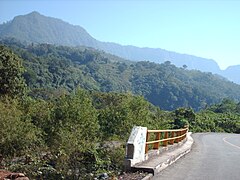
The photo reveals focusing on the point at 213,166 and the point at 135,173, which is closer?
the point at 135,173

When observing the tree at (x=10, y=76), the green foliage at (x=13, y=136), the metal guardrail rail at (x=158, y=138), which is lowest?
the green foliage at (x=13, y=136)

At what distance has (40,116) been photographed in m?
29.8

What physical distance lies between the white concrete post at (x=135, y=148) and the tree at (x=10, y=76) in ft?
97.9

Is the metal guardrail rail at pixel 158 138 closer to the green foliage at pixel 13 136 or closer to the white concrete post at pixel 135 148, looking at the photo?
the white concrete post at pixel 135 148

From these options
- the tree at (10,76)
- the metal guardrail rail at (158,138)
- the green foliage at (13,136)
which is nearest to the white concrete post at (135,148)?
the metal guardrail rail at (158,138)

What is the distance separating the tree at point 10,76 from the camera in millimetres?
39375

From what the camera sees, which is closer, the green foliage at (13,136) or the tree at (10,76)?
the green foliage at (13,136)

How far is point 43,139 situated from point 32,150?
14.1 feet

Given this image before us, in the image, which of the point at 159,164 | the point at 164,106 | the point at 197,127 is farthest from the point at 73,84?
the point at 159,164

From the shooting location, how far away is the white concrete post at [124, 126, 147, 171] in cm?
1080

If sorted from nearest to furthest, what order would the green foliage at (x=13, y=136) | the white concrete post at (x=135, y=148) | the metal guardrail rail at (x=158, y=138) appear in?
the white concrete post at (x=135, y=148)
the metal guardrail rail at (x=158, y=138)
the green foliage at (x=13, y=136)

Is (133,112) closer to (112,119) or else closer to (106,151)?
(112,119)

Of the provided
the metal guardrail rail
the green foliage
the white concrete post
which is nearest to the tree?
the green foliage

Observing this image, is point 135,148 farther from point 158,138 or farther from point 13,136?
point 13,136
